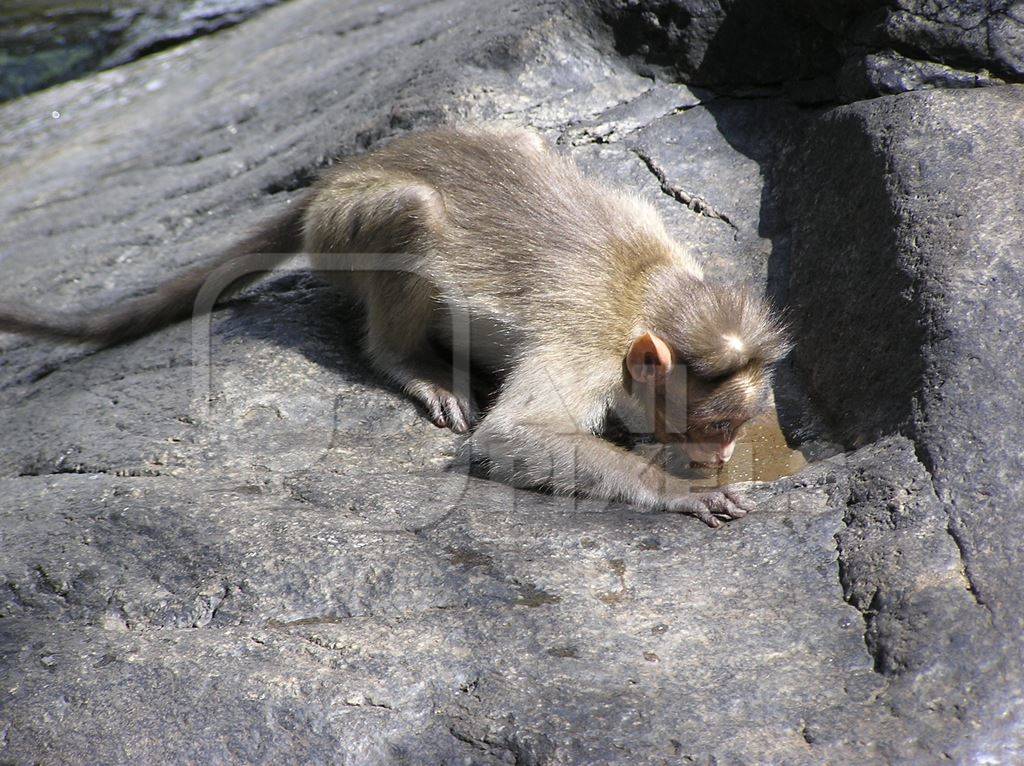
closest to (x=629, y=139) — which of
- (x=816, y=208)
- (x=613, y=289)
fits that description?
(x=816, y=208)

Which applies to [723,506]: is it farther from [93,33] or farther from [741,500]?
[93,33]

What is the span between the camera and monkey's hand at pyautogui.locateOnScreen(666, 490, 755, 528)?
12.3ft

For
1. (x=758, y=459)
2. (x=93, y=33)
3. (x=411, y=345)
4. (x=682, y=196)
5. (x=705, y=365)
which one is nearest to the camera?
(x=705, y=365)

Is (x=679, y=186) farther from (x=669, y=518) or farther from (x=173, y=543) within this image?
(x=173, y=543)

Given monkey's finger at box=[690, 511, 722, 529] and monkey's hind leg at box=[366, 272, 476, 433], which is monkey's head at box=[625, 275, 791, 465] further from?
monkey's hind leg at box=[366, 272, 476, 433]

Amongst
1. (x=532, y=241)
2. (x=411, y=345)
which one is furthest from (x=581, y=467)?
(x=411, y=345)

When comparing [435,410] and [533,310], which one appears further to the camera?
[435,410]

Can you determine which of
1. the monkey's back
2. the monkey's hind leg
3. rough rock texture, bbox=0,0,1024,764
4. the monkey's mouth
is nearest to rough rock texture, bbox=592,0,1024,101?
rough rock texture, bbox=0,0,1024,764

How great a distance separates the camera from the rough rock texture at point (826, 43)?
5059 mm

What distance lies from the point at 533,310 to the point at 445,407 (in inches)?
24.8

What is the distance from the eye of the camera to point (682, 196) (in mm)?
5719

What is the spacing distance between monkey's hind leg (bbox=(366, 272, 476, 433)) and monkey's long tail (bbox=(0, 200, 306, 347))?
2.45 feet

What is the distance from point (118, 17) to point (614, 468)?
1081 centimetres

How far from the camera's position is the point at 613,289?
4.63m
